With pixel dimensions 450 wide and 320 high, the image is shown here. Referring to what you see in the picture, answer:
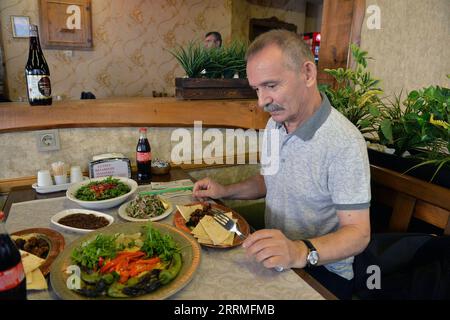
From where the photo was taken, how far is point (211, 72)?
69.0 inches

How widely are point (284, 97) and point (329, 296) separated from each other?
628 millimetres

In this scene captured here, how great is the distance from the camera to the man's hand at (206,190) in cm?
130

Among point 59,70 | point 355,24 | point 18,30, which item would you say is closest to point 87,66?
point 59,70

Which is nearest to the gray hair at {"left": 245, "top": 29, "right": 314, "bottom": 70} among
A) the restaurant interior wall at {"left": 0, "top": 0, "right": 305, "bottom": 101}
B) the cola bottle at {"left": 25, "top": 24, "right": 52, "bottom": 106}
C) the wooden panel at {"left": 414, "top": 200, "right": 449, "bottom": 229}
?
the wooden panel at {"left": 414, "top": 200, "right": 449, "bottom": 229}

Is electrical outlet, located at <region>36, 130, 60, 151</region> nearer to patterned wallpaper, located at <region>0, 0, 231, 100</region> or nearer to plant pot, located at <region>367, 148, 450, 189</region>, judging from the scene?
plant pot, located at <region>367, 148, 450, 189</region>

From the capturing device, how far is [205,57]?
168 centimetres

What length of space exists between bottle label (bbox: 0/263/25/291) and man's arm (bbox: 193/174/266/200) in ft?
2.45

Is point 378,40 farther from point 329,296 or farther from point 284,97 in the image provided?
point 329,296

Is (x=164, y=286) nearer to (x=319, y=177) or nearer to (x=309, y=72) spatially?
(x=319, y=177)

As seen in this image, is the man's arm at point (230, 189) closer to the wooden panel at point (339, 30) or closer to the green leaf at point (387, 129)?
the green leaf at point (387, 129)

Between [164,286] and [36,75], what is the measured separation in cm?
114

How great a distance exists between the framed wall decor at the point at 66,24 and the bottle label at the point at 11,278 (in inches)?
151

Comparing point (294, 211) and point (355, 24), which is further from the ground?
point (355, 24)

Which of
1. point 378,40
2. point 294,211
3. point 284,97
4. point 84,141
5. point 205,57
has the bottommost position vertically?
point 294,211
